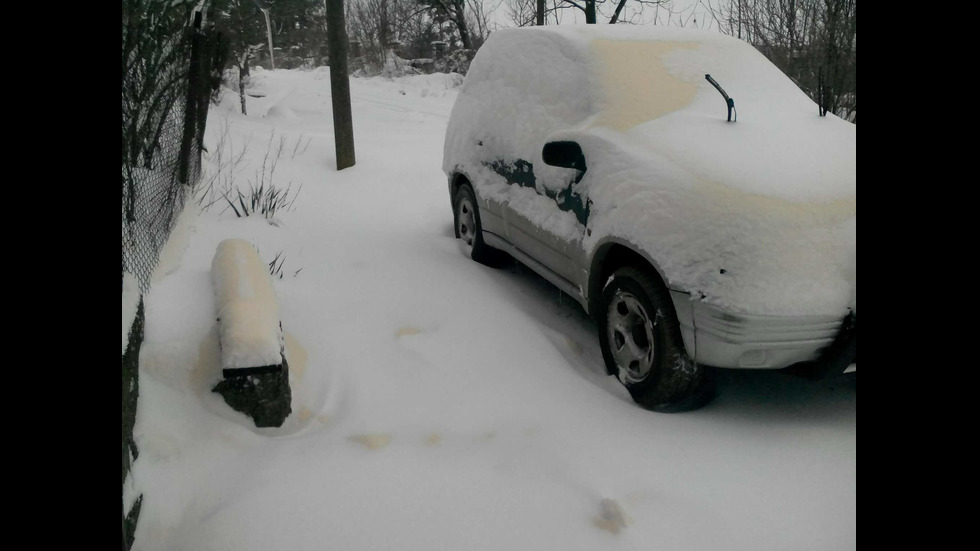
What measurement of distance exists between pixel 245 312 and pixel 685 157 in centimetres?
209

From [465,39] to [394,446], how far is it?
19.1m

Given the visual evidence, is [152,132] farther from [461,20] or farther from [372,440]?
[461,20]

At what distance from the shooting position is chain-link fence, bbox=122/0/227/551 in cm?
267

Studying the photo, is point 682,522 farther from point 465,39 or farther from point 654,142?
point 465,39

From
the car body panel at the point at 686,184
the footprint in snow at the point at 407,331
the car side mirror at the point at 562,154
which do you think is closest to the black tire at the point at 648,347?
the car body panel at the point at 686,184

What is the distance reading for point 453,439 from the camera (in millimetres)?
3088

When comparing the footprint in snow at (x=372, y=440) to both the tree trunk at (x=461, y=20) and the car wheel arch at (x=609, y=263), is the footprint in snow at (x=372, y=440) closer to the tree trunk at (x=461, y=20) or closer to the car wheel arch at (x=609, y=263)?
the car wheel arch at (x=609, y=263)

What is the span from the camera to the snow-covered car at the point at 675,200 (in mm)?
2980

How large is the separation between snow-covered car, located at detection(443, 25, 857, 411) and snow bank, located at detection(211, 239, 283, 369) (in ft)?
5.16

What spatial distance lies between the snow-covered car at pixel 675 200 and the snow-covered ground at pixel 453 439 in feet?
1.03

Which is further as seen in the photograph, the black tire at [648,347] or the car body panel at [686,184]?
the black tire at [648,347]

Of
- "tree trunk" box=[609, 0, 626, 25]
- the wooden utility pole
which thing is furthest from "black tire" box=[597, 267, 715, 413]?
"tree trunk" box=[609, 0, 626, 25]

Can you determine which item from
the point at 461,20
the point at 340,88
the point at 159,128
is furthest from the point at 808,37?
the point at 461,20
